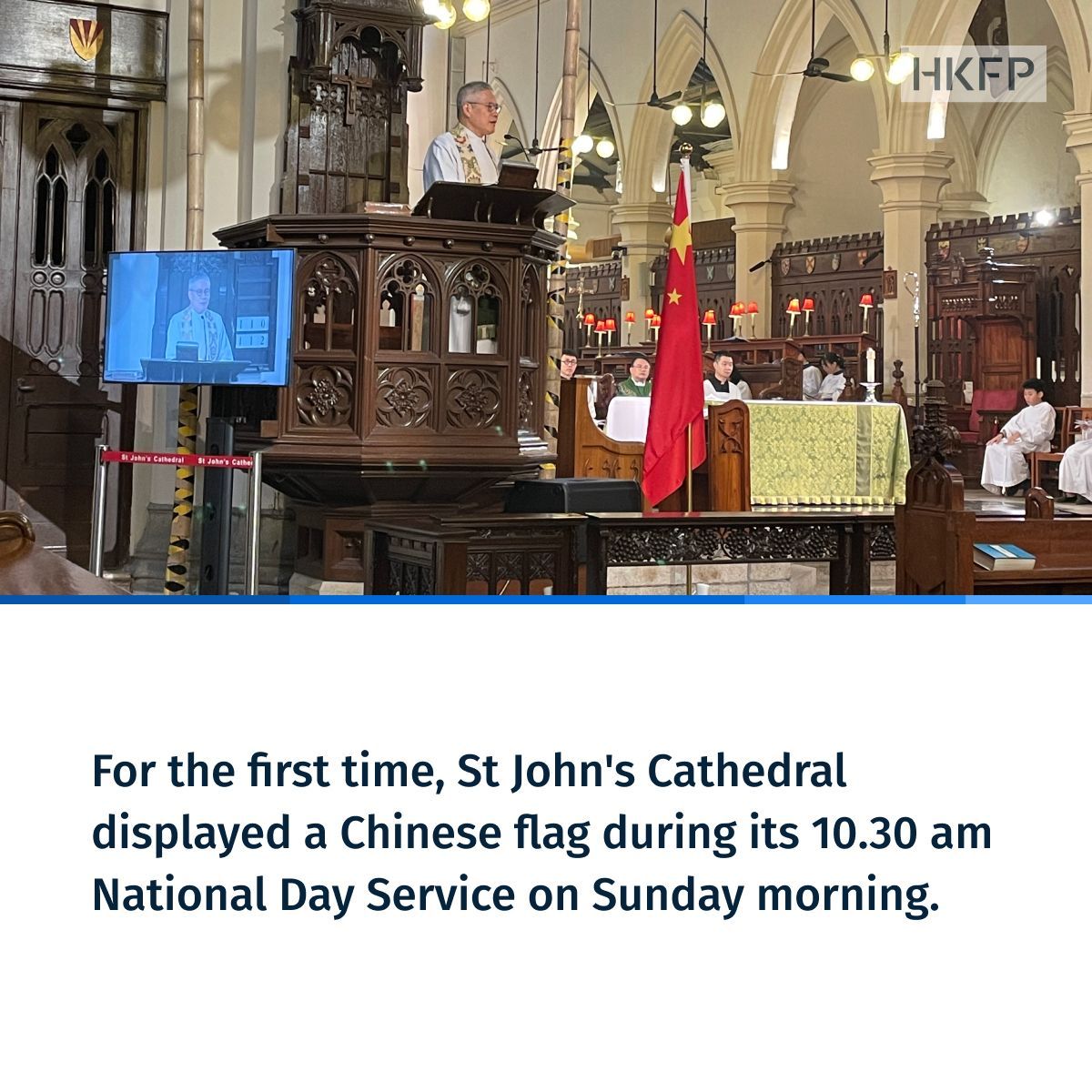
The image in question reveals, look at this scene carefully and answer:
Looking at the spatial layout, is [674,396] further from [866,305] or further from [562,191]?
[866,305]

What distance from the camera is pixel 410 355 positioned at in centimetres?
622

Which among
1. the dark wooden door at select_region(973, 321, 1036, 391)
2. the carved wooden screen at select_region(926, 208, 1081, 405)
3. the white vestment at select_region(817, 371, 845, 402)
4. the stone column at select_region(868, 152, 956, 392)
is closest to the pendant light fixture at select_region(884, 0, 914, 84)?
the stone column at select_region(868, 152, 956, 392)

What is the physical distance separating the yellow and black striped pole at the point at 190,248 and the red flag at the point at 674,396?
2000 mm

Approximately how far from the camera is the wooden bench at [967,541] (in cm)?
438

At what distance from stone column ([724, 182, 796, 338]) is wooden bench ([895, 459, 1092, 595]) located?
16.1 meters

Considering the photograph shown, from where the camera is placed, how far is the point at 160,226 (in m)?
7.29

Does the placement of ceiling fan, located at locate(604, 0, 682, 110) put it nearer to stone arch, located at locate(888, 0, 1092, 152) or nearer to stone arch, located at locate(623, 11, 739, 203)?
stone arch, located at locate(623, 11, 739, 203)

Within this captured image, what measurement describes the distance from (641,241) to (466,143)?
16135 mm

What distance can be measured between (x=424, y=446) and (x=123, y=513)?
2.02m

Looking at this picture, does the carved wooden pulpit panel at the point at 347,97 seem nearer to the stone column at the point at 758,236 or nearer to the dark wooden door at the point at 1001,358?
the dark wooden door at the point at 1001,358

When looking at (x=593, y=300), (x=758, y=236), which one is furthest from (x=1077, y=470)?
(x=593, y=300)

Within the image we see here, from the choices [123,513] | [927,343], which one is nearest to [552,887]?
[123,513]

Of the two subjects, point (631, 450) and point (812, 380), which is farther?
point (812, 380)

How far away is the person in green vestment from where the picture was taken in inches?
370
